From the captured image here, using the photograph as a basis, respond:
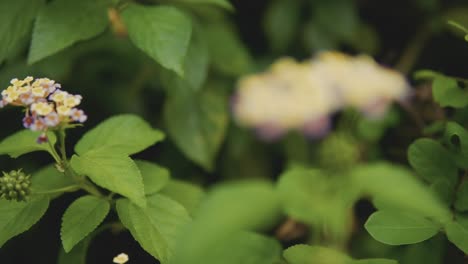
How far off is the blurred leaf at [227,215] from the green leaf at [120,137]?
16.0 inches

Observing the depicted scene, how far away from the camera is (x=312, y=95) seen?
766mm

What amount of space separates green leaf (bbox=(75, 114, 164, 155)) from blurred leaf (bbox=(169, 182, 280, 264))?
41cm

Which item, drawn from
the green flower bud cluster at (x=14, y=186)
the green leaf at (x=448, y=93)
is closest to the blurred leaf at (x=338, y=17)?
the green leaf at (x=448, y=93)

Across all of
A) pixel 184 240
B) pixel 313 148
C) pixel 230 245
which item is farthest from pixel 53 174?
pixel 313 148

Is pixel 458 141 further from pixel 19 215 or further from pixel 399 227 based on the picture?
pixel 19 215

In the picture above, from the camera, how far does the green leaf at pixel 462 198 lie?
3.41ft

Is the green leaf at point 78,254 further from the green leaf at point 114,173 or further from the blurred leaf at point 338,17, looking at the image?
the blurred leaf at point 338,17

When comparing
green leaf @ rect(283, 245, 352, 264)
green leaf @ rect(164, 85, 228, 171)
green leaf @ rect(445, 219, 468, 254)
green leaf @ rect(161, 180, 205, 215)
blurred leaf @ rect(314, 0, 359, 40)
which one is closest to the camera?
green leaf @ rect(283, 245, 352, 264)

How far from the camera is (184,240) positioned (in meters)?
0.70

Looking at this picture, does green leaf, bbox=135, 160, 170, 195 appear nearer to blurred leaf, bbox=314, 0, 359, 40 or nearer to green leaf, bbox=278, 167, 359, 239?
green leaf, bbox=278, 167, 359, 239

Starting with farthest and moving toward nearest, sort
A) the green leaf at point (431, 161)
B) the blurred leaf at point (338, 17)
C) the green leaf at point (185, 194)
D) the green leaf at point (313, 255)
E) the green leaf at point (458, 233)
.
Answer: the blurred leaf at point (338, 17), the green leaf at point (185, 194), the green leaf at point (431, 161), the green leaf at point (458, 233), the green leaf at point (313, 255)

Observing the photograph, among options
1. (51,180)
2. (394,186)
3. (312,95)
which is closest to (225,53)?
(51,180)

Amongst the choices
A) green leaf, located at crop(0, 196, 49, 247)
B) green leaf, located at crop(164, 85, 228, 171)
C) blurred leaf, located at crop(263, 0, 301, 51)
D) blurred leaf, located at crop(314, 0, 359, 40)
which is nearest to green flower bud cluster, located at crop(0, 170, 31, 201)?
green leaf, located at crop(0, 196, 49, 247)

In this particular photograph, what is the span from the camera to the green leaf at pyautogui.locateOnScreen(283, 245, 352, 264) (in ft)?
2.78
